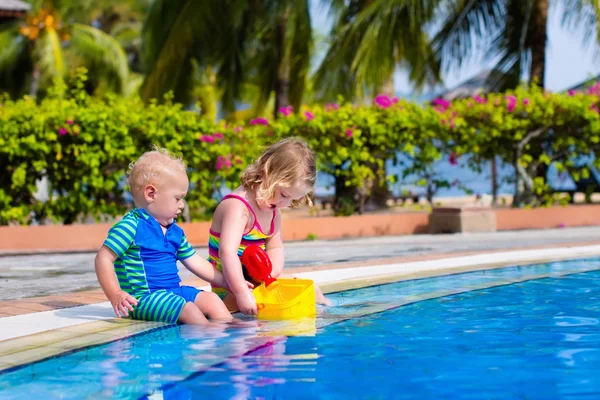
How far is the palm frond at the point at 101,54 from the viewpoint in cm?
3312

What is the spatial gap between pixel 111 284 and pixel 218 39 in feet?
56.5

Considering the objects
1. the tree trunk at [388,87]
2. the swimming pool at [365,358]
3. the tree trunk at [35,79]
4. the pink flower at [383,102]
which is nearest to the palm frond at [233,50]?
the tree trunk at [388,87]

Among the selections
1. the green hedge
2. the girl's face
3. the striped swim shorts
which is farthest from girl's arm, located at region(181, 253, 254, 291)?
the green hedge

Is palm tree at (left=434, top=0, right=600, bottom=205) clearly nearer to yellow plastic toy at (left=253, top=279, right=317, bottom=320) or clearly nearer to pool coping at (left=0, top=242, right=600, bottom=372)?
pool coping at (left=0, top=242, right=600, bottom=372)

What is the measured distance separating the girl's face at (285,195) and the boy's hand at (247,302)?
534mm

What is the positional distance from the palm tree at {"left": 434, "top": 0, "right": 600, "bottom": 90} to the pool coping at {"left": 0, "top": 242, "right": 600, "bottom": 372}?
29.2 ft

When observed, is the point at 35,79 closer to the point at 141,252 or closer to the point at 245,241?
the point at 245,241

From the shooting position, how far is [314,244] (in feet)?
38.6

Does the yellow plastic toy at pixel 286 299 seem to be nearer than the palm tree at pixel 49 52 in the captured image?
Yes

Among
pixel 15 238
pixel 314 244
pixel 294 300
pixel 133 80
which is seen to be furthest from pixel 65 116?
pixel 133 80

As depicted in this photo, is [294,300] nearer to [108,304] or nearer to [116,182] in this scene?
[108,304]

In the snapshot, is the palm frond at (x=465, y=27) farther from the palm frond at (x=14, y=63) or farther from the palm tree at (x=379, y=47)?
the palm frond at (x=14, y=63)

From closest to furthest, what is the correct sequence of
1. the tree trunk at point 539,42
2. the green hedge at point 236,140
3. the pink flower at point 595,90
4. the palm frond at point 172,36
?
the green hedge at point 236,140, the pink flower at point 595,90, the tree trunk at point 539,42, the palm frond at point 172,36

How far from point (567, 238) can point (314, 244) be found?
3303mm
